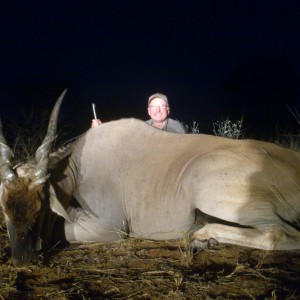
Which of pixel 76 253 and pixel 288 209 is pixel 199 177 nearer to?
pixel 288 209

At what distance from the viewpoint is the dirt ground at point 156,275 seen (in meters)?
2.56

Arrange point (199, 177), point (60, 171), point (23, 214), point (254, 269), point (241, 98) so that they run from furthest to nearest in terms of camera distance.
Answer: point (241, 98)
point (60, 171)
point (199, 177)
point (23, 214)
point (254, 269)

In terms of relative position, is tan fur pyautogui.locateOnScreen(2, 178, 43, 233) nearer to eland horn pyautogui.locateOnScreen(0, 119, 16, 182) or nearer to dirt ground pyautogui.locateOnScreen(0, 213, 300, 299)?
eland horn pyautogui.locateOnScreen(0, 119, 16, 182)

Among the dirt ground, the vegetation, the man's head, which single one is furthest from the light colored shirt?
the dirt ground

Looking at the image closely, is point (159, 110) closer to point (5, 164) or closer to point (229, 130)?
point (229, 130)

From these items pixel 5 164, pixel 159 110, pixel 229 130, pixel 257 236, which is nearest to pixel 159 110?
pixel 159 110

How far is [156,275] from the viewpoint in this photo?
287 cm

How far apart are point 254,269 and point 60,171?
2.25 m

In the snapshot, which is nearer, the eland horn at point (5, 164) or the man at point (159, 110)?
the eland horn at point (5, 164)

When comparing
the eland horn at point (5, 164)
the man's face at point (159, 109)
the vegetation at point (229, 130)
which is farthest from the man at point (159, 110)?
the eland horn at point (5, 164)

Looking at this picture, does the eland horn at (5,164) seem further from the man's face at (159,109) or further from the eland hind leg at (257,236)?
the man's face at (159,109)

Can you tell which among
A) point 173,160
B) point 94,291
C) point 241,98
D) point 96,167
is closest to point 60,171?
point 96,167

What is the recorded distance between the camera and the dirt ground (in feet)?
8.39

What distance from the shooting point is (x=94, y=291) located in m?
2.66
